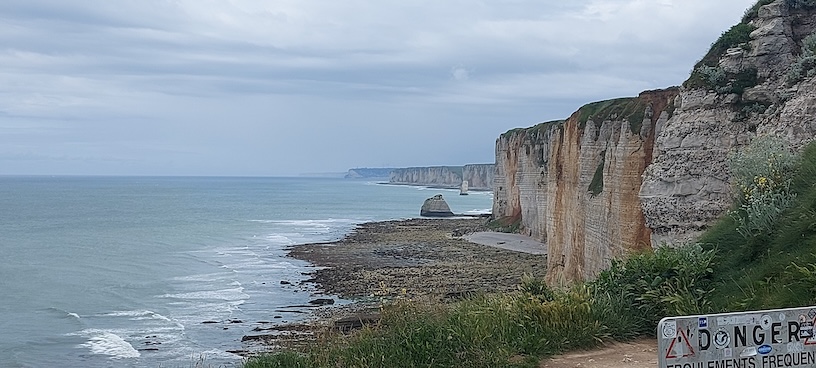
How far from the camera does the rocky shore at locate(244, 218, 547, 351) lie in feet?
99.1

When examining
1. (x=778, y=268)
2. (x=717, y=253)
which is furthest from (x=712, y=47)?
(x=778, y=268)

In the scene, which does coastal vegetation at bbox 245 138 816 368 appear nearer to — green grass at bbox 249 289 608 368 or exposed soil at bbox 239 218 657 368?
green grass at bbox 249 289 608 368

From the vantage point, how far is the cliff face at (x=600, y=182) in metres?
21.4

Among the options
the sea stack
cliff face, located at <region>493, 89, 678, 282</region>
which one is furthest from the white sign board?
the sea stack

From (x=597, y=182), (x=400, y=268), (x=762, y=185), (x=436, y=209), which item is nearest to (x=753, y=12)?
(x=762, y=185)

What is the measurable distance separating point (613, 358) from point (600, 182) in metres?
19.6

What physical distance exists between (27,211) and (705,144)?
324 feet

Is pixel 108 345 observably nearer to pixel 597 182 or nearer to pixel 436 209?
pixel 597 182

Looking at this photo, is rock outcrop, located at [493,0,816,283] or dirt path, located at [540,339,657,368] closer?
dirt path, located at [540,339,657,368]

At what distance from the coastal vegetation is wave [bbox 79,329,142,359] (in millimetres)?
17885

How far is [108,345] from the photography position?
85.6ft

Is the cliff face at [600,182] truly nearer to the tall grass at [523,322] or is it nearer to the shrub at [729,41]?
the tall grass at [523,322]

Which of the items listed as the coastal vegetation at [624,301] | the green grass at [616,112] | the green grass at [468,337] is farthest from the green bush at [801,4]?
the green grass at [468,337]

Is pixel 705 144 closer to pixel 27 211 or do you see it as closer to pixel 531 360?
pixel 531 360
